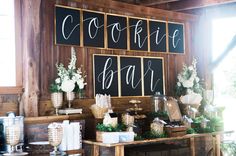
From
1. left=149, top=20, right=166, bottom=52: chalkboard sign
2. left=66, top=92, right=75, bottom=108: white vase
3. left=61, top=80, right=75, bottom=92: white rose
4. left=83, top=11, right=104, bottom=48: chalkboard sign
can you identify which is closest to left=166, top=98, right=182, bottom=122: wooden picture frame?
left=149, top=20, right=166, bottom=52: chalkboard sign

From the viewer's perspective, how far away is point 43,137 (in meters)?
5.50

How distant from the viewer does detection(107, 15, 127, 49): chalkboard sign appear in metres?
6.57

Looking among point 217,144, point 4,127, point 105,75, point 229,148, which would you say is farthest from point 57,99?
point 229,148

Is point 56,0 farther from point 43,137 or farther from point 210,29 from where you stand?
point 210,29

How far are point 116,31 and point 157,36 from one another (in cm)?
96

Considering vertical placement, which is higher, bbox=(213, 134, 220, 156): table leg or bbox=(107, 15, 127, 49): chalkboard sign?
bbox=(107, 15, 127, 49): chalkboard sign

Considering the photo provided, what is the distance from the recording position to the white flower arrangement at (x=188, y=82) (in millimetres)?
7293

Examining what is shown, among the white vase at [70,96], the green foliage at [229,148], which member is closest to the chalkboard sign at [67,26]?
the white vase at [70,96]

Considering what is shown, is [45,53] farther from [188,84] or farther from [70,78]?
[188,84]

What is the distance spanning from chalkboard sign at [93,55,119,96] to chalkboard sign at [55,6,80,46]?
0.48 m

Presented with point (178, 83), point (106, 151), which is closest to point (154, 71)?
point (178, 83)

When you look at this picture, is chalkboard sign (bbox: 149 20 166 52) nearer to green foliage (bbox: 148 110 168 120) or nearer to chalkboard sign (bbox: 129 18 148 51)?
chalkboard sign (bbox: 129 18 148 51)

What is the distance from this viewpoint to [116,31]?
6652 mm

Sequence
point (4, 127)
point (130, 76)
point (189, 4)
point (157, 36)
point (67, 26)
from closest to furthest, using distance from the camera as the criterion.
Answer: point (4, 127)
point (67, 26)
point (130, 76)
point (157, 36)
point (189, 4)
